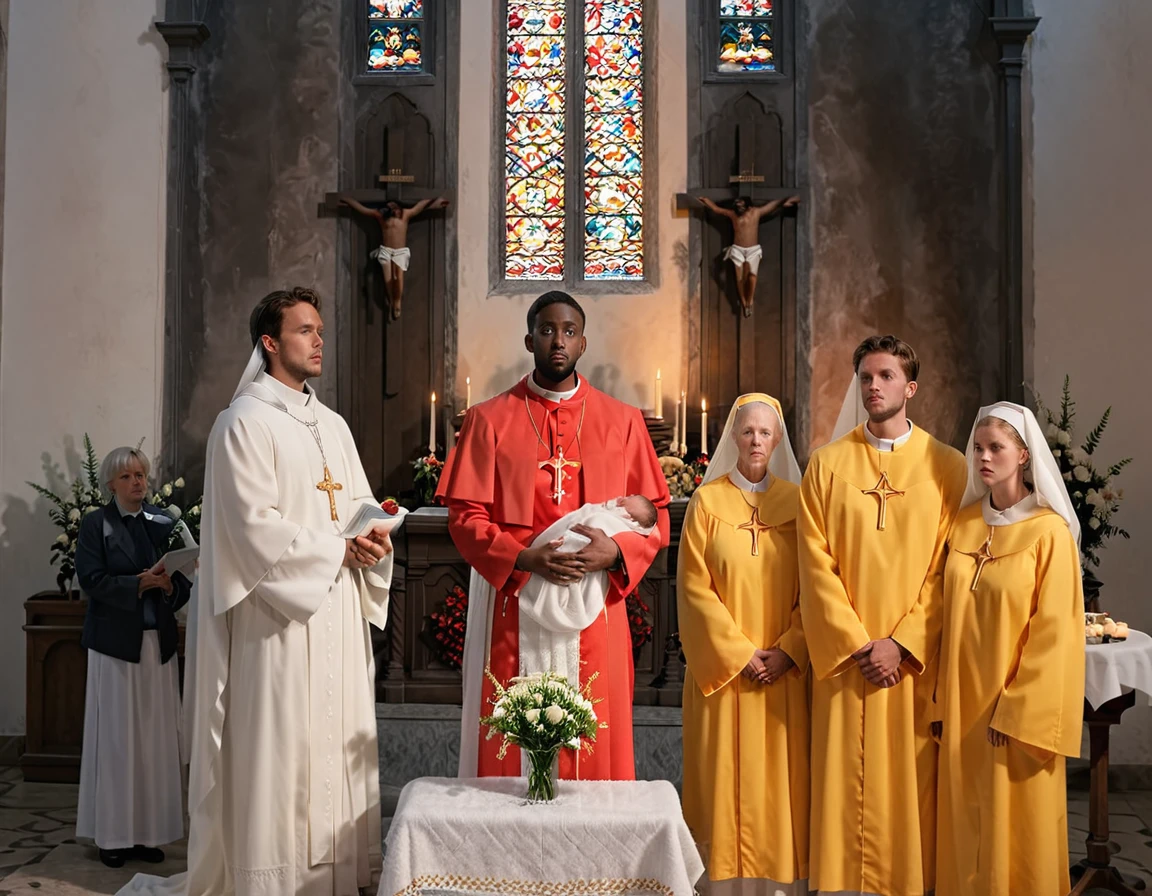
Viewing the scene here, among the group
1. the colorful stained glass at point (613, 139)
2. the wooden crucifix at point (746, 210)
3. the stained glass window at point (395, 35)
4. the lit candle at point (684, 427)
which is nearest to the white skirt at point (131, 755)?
the lit candle at point (684, 427)

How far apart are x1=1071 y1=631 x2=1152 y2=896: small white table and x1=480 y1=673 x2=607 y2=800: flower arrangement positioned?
229cm

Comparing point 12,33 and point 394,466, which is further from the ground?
point 12,33

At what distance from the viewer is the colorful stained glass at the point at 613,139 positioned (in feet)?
29.6

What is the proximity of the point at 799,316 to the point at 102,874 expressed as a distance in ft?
18.6

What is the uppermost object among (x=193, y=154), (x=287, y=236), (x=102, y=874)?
(x=193, y=154)

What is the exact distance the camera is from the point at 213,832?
4375 mm

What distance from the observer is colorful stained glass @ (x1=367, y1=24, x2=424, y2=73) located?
29.6ft

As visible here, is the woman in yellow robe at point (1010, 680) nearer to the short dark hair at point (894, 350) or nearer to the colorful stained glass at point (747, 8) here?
the short dark hair at point (894, 350)

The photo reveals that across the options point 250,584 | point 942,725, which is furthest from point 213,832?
point 942,725

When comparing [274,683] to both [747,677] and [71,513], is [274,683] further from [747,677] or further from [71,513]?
[71,513]

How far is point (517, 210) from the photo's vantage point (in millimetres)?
9078

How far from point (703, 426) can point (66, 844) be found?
4.58m

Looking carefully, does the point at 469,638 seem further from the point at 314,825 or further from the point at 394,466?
the point at 394,466

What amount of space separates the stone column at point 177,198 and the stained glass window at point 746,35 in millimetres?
3716
